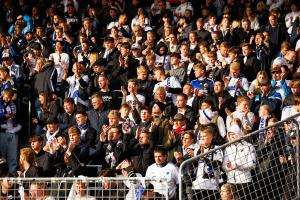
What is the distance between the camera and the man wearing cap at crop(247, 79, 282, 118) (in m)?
16.4

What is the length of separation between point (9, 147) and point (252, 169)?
6199mm

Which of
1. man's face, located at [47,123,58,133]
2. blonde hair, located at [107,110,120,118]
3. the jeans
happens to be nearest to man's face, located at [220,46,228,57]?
blonde hair, located at [107,110,120,118]

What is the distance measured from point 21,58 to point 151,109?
4923 mm

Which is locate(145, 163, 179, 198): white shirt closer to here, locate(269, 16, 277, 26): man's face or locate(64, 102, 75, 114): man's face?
locate(64, 102, 75, 114): man's face

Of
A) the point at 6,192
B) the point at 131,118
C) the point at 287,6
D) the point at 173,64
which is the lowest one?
the point at 6,192

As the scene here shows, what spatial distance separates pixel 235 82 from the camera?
17.4 m

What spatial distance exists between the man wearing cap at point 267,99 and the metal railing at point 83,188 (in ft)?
16.1

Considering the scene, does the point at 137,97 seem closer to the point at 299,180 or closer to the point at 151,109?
the point at 151,109

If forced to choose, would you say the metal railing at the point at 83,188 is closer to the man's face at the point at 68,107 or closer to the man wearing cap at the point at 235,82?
the man's face at the point at 68,107

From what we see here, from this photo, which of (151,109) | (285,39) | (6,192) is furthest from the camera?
(285,39)

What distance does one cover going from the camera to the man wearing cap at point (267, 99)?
53.8 ft

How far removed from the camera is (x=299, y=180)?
40.0ft

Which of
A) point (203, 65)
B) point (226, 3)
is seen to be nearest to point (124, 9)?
point (226, 3)

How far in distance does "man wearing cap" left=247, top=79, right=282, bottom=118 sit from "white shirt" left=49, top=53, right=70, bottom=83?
4.22 meters
